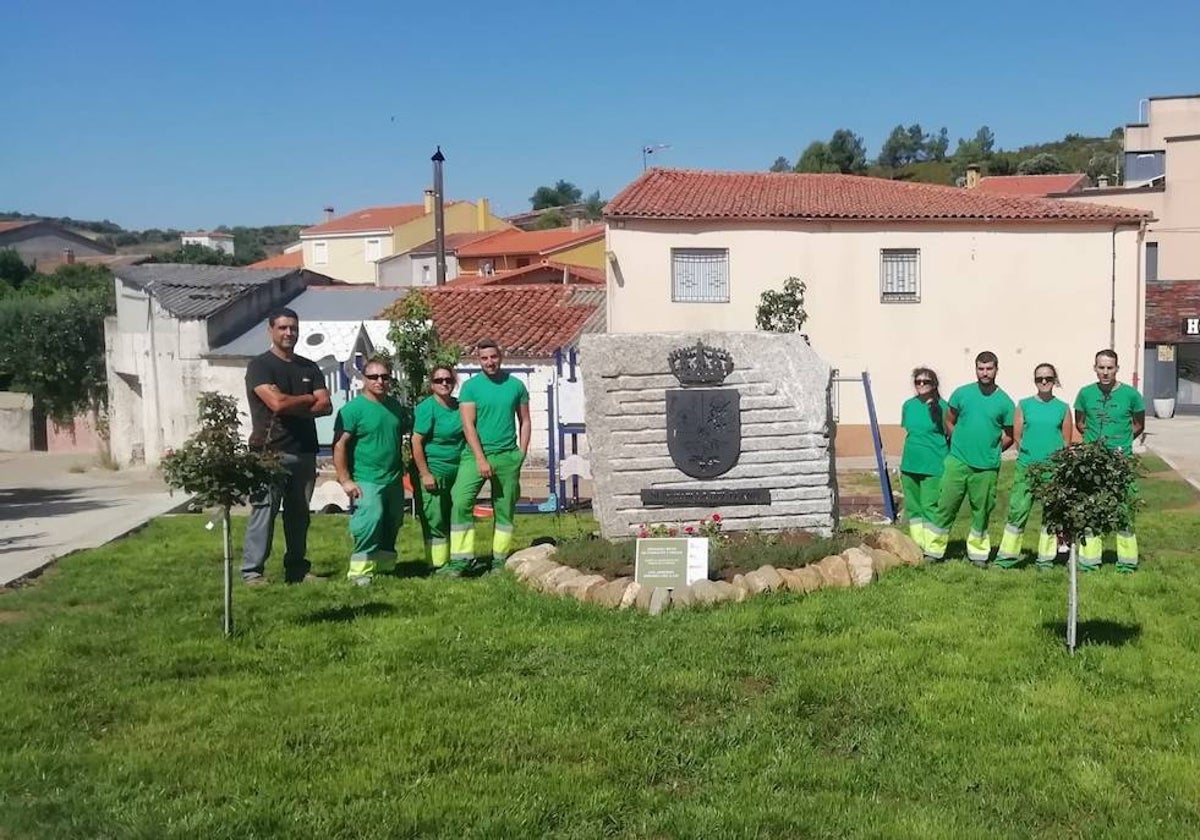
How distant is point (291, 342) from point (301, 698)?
3503 mm

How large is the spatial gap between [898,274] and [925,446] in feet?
53.7

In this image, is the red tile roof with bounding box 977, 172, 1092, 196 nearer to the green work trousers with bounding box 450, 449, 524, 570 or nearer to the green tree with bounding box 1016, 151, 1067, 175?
the green tree with bounding box 1016, 151, 1067, 175

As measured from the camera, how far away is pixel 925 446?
950cm

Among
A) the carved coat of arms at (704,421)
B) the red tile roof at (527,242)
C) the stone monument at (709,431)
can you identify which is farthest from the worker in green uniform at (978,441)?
the red tile roof at (527,242)

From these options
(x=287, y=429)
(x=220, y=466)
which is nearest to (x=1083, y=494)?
(x=220, y=466)

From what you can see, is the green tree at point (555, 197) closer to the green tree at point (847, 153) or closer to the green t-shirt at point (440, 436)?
the green tree at point (847, 153)

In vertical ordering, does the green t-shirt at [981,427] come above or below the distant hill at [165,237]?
below

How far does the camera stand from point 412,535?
38.9ft

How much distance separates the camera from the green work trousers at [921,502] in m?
9.48

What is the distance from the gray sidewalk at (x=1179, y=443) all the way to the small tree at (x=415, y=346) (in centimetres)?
1134

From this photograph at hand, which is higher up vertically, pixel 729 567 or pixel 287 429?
pixel 287 429

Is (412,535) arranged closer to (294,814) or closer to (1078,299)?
(294,814)

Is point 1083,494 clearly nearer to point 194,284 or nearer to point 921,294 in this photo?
point 921,294

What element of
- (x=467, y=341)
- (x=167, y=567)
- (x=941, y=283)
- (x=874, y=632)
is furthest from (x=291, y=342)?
(x=941, y=283)
